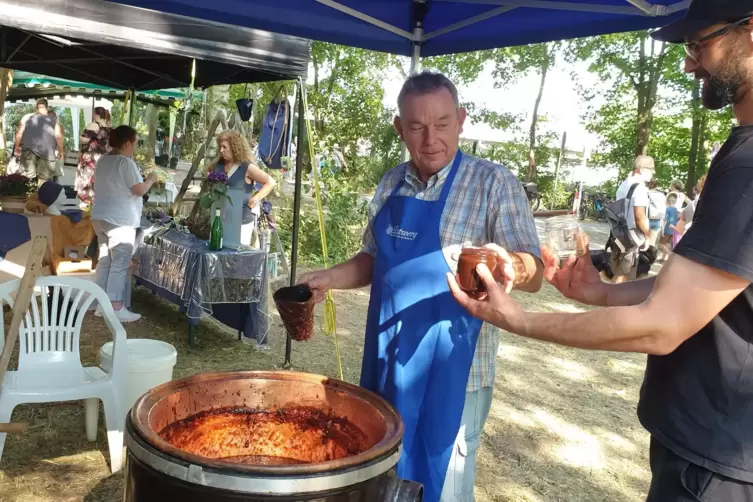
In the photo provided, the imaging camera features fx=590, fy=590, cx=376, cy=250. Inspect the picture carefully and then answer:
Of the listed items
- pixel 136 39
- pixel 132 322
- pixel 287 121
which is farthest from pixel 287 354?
pixel 136 39

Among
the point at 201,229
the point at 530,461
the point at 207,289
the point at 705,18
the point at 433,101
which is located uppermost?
the point at 705,18

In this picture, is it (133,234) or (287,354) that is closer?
(287,354)

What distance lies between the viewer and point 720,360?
123 cm

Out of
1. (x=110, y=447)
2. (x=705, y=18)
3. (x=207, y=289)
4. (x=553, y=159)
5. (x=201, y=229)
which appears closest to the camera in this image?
(x=705, y=18)

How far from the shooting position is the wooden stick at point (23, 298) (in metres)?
2.70

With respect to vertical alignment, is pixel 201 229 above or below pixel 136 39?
below

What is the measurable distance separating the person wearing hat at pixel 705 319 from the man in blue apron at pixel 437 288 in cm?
45

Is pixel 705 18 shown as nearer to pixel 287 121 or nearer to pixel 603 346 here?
pixel 603 346

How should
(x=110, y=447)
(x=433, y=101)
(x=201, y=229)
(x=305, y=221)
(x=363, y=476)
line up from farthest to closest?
(x=305, y=221) < (x=201, y=229) < (x=110, y=447) < (x=433, y=101) < (x=363, y=476)

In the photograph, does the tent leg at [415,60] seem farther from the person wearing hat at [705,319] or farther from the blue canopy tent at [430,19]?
the person wearing hat at [705,319]

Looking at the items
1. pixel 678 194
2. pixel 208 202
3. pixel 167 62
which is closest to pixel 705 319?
pixel 208 202

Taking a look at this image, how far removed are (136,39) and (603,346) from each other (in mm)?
2927

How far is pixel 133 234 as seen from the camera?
5.41m

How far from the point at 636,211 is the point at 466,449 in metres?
6.28
